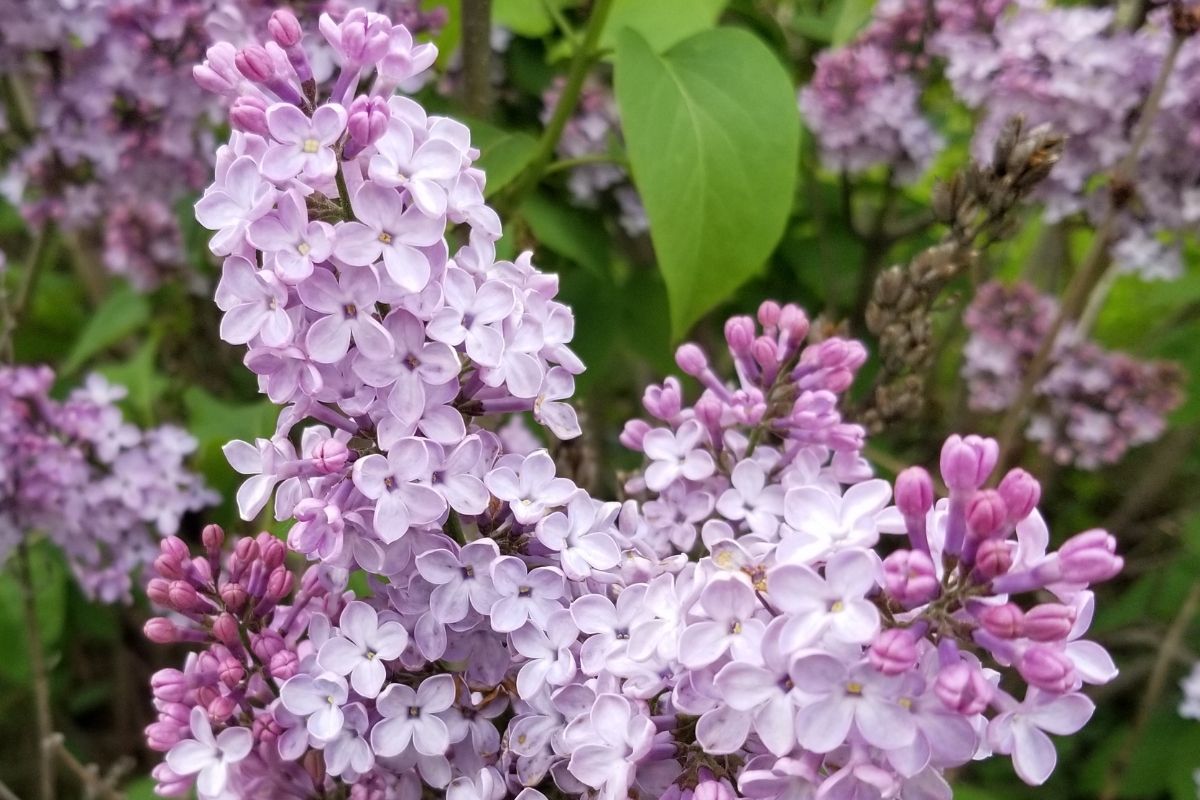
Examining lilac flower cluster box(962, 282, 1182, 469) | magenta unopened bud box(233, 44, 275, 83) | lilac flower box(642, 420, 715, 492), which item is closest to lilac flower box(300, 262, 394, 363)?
magenta unopened bud box(233, 44, 275, 83)

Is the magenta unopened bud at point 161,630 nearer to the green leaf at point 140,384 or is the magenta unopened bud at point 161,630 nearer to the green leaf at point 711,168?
the green leaf at point 711,168

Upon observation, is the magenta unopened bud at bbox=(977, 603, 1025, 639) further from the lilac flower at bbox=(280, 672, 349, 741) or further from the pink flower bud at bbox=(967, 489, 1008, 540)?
the lilac flower at bbox=(280, 672, 349, 741)

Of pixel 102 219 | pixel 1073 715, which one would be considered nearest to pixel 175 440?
pixel 102 219

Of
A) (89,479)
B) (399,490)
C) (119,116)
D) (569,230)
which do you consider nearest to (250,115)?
(399,490)

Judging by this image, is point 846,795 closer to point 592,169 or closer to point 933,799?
point 933,799

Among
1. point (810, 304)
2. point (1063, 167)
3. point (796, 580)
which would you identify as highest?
point (796, 580)

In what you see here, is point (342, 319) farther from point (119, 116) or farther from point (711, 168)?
point (119, 116)

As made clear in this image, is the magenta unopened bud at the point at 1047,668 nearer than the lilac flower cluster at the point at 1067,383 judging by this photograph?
Yes

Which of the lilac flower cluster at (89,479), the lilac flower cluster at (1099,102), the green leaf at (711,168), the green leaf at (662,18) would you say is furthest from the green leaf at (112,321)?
the lilac flower cluster at (1099,102)
